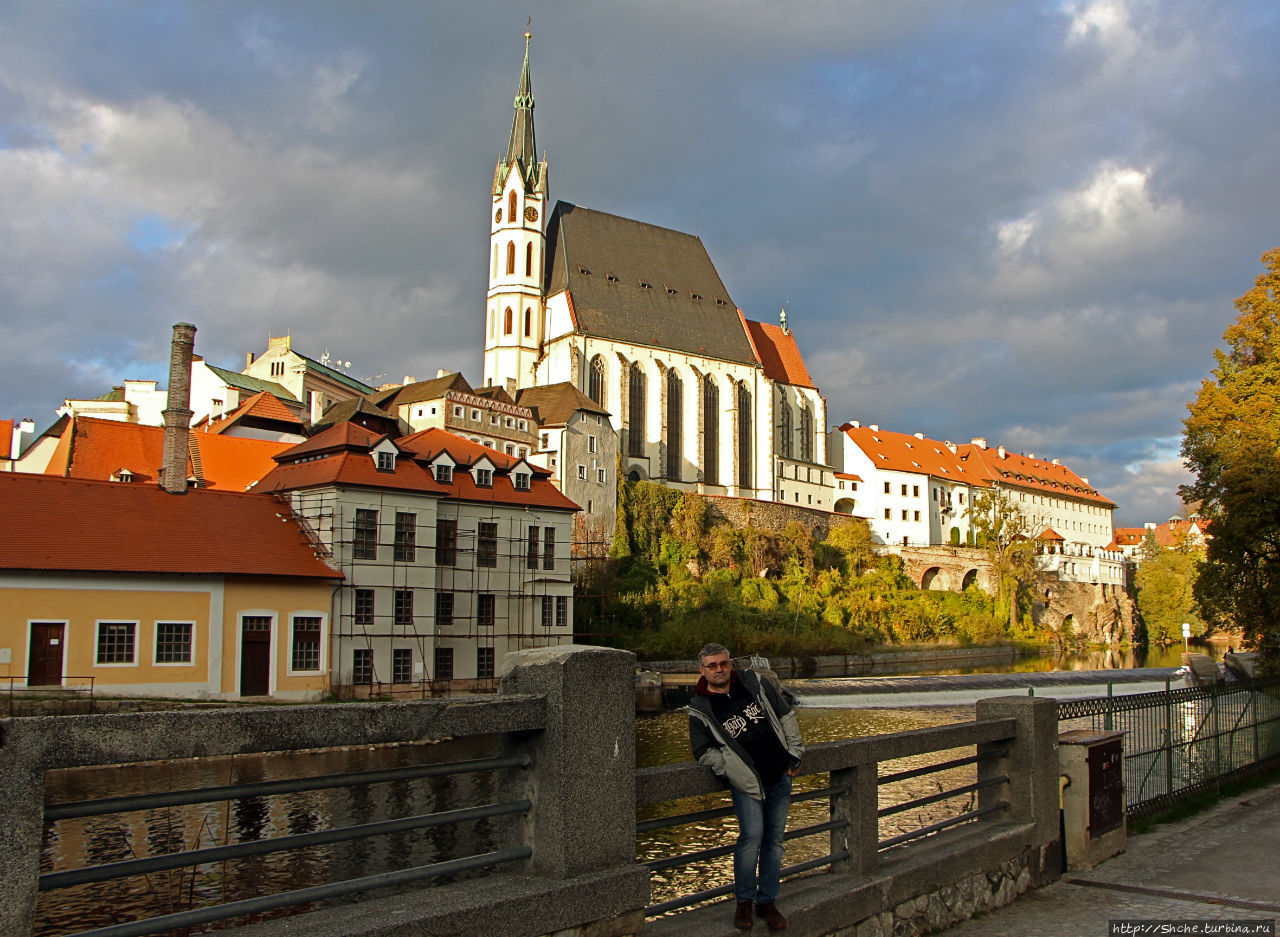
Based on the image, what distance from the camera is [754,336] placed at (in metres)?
99.4

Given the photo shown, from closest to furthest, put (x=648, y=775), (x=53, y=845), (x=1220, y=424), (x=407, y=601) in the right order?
(x=648, y=775)
(x=53, y=845)
(x=1220, y=424)
(x=407, y=601)

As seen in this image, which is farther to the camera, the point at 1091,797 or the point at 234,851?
the point at 1091,797

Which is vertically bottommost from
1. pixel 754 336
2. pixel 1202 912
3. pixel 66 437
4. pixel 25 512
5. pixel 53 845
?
pixel 53 845

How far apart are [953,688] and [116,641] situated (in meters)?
30.6

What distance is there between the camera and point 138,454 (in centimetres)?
4834

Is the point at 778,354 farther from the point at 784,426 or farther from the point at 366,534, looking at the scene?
the point at 366,534

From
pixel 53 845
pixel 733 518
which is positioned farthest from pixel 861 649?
pixel 53 845

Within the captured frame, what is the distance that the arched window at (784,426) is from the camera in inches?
3698

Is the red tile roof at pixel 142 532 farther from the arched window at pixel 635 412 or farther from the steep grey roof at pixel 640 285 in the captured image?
the steep grey roof at pixel 640 285

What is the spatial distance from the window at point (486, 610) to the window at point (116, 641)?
13568mm

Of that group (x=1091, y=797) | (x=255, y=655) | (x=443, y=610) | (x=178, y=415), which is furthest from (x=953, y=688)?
(x=1091, y=797)

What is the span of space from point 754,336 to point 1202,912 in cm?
9311

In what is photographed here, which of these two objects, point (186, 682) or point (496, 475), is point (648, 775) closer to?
point (186, 682)

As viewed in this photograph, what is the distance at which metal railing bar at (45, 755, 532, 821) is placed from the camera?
13.1 feet
